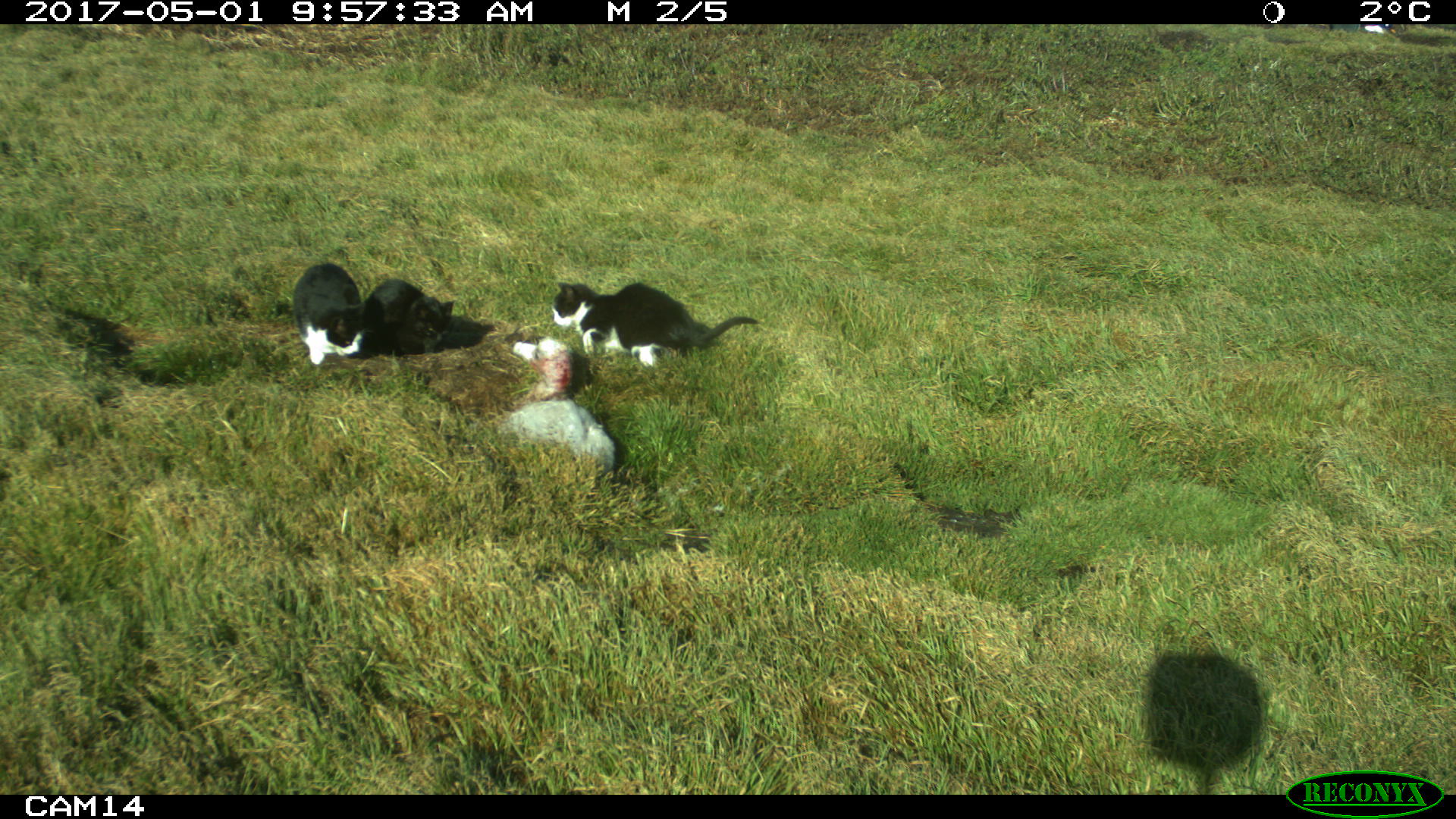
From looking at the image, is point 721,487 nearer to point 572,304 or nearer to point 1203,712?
point 572,304

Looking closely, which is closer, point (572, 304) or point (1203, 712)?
point (1203, 712)

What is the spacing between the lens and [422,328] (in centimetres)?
570

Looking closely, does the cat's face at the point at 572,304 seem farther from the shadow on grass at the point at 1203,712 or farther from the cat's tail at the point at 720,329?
the shadow on grass at the point at 1203,712

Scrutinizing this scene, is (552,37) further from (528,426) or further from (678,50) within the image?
(528,426)

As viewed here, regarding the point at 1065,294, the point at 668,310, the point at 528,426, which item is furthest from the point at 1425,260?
the point at 528,426

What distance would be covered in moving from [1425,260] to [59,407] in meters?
11.0

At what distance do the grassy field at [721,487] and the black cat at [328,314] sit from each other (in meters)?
0.18

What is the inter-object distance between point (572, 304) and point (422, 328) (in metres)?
1.02

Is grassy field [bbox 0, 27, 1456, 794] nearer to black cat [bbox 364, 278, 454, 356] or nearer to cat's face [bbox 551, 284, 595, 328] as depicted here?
cat's face [bbox 551, 284, 595, 328]

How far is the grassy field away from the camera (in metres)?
2.63

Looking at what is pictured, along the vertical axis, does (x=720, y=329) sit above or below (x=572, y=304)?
below

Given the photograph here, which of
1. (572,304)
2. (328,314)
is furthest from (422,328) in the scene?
(572,304)

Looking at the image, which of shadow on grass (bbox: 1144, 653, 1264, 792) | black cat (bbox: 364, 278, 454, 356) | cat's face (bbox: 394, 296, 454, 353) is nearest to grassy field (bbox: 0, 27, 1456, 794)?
shadow on grass (bbox: 1144, 653, 1264, 792)

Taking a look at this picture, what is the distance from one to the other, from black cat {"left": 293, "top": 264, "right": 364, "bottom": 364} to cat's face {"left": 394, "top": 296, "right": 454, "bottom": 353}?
27cm
